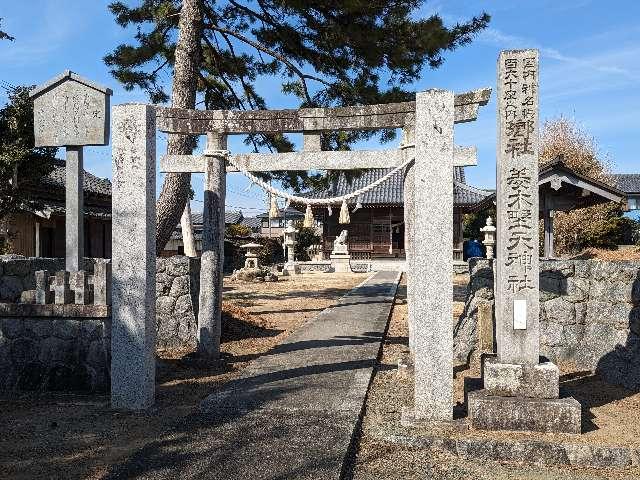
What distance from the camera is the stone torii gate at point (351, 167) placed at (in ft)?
15.6

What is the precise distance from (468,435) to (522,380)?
730 mm

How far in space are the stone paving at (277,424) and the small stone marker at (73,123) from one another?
282 centimetres

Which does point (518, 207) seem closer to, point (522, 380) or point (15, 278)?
point (522, 380)

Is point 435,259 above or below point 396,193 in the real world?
below

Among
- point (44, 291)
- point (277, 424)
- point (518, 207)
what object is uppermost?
point (518, 207)

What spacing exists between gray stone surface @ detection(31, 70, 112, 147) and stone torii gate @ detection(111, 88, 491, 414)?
1.35 meters

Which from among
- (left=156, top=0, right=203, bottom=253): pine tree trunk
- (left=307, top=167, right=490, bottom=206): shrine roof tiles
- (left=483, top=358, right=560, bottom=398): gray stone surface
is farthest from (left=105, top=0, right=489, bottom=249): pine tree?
(left=307, top=167, right=490, bottom=206): shrine roof tiles

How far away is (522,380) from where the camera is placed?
15.5 feet

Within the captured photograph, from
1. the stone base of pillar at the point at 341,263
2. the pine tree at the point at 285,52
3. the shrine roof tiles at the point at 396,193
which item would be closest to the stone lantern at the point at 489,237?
the shrine roof tiles at the point at 396,193

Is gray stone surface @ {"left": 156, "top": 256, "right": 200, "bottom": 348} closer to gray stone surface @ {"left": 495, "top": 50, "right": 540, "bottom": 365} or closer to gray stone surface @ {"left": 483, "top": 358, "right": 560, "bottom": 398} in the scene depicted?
gray stone surface @ {"left": 483, "top": 358, "right": 560, "bottom": 398}

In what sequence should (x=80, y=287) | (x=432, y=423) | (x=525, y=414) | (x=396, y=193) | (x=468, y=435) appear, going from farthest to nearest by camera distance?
(x=396, y=193) → (x=80, y=287) → (x=432, y=423) → (x=525, y=414) → (x=468, y=435)

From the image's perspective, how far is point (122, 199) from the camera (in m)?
5.27

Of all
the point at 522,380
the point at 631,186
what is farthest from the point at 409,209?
the point at 631,186

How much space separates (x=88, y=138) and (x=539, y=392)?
569cm
